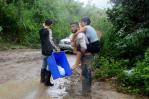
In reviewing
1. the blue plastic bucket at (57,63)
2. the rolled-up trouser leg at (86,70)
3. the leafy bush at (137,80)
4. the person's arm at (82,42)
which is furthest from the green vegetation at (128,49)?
the person's arm at (82,42)

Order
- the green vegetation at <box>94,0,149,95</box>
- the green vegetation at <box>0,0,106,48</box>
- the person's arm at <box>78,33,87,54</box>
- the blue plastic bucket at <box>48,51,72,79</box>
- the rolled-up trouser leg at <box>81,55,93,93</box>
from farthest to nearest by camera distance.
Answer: the green vegetation at <box>0,0,106,48</box>
the green vegetation at <box>94,0,149,95</box>
the blue plastic bucket at <box>48,51,72,79</box>
the rolled-up trouser leg at <box>81,55,93,93</box>
the person's arm at <box>78,33,87,54</box>

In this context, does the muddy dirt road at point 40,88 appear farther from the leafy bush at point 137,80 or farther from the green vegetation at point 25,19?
the green vegetation at point 25,19

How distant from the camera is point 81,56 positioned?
968cm

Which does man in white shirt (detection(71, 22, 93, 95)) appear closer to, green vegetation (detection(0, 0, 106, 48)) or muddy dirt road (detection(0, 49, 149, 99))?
muddy dirt road (detection(0, 49, 149, 99))

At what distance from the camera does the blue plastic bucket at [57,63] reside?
10273 millimetres

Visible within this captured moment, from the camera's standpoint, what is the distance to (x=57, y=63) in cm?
1059

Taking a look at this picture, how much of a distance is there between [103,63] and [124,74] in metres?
2.29

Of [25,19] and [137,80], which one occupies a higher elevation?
[25,19]

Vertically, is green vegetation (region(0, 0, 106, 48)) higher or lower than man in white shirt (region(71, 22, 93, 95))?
higher

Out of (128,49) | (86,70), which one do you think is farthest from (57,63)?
(128,49)

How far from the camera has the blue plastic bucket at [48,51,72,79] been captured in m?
10.3

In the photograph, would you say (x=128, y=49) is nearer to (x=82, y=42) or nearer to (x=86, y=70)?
(x=86, y=70)

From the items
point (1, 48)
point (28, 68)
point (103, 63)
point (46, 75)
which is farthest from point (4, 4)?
point (46, 75)

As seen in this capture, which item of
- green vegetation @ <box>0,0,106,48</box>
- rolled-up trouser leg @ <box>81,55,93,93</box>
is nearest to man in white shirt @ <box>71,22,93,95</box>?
rolled-up trouser leg @ <box>81,55,93,93</box>
